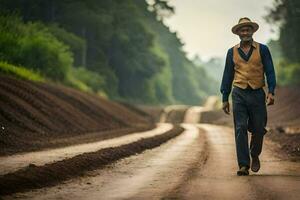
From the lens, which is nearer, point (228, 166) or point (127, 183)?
point (127, 183)

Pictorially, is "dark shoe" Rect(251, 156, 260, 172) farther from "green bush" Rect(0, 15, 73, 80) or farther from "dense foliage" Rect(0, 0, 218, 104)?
"green bush" Rect(0, 15, 73, 80)

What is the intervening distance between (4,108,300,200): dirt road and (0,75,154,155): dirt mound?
350cm

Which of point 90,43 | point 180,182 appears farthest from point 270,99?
point 90,43

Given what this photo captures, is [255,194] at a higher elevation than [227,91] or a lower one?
lower

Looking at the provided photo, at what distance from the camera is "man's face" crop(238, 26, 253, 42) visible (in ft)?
29.2

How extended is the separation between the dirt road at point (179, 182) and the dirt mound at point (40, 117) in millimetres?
3499

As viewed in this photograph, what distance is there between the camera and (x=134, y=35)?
2576 inches

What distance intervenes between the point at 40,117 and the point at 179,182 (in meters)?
12.8

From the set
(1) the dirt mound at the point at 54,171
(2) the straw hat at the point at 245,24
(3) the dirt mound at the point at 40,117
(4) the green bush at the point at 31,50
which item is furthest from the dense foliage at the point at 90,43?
(2) the straw hat at the point at 245,24

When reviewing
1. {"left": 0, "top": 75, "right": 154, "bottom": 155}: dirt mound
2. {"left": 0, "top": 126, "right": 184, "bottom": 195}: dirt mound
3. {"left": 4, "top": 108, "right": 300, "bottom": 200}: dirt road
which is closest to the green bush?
{"left": 0, "top": 75, "right": 154, "bottom": 155}: dirt mound

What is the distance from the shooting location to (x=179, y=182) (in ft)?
24.3

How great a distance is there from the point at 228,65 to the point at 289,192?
3124mm

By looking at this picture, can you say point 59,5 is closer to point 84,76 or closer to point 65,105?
point 84,76

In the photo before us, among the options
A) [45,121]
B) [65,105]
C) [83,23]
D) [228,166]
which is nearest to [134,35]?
[83,23]
